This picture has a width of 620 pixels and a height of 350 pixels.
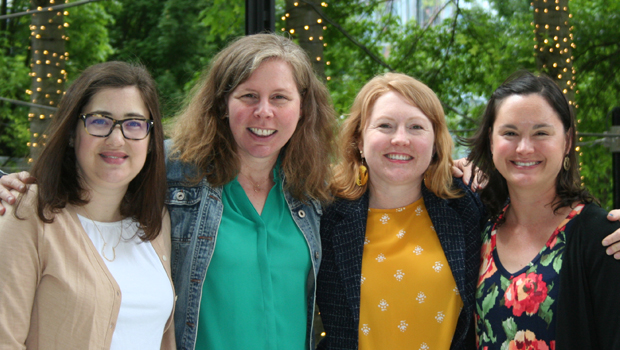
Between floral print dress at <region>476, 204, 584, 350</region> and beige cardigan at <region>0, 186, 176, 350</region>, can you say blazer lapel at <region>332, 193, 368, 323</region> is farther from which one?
beige cardigan at <region>0, 186, 176, 350</region>

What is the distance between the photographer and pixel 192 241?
186cm

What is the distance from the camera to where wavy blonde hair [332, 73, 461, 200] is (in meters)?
2.10

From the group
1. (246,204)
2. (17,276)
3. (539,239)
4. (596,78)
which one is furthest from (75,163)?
(596,78)

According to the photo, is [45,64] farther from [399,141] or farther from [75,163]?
[399,141]

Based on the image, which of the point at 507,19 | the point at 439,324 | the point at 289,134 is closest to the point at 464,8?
the point at 507,19

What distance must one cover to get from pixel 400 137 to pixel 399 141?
2 centimetres

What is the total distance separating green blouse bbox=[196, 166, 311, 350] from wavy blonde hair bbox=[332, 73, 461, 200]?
41 centimetres

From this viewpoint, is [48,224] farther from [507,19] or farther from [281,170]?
[507,19]

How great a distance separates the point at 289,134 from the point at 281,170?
7.9 inches

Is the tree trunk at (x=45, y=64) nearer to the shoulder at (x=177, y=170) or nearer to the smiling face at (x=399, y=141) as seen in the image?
the shoulder at (x=177, y=170)

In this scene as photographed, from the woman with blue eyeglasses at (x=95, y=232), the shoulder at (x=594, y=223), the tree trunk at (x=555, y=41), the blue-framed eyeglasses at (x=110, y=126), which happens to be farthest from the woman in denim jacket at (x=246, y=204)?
the tree trunk at (x=555, y=41)

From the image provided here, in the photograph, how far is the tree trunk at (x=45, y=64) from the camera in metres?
2.71

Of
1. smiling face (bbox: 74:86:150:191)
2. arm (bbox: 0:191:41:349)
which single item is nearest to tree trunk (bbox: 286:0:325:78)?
smiling face (bbox: 74:86:150:191)

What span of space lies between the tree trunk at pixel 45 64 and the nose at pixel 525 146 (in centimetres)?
219
